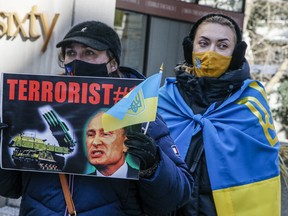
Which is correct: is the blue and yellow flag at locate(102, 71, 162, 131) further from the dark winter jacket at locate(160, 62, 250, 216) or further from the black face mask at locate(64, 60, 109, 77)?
the dark winter jacket at locate(160, 62, 250, 216)

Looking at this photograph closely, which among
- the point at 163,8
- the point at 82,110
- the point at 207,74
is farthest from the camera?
the point at 163,8

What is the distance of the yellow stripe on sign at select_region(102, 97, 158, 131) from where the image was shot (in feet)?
6.22

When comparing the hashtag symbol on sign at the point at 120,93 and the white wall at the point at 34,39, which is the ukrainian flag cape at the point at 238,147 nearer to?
the hashtag symbol on sign at the point at 120,93

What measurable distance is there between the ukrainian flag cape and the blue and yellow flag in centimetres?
95

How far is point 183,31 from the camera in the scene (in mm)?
10109

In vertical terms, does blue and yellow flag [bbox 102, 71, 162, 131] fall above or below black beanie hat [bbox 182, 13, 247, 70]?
below

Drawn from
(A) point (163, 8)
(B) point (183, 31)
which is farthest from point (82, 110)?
(B) point (183, 31)

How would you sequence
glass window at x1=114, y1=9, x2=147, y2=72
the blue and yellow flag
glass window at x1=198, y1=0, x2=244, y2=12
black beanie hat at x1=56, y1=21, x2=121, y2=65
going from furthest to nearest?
glass window at x1=198, y1=0, x2=244, y2=12
glass window at x1=114, y1=9, x2=147, y2=72
black beanie hat at x1=56, y1=21, x2=121, y2=65
the blue and yellow flag

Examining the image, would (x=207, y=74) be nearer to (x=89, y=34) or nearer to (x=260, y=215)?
(x=260, y=215)

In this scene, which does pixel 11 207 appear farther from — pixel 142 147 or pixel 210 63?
pixel 142 147

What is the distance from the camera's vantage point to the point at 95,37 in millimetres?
2242

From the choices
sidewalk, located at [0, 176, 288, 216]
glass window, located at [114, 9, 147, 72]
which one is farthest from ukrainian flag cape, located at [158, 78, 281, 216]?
glass window, located at [114, 9, 147, 72]

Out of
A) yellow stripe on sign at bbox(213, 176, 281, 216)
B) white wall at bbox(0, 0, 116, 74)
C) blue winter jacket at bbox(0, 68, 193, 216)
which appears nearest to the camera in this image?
blue winter jacket at bbox(0, 68, 193, 216)

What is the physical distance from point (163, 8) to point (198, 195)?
671 cm
